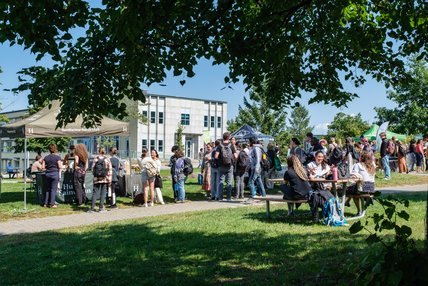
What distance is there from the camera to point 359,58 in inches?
313

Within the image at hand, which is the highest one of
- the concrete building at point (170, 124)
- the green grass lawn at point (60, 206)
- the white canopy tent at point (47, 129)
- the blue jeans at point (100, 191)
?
the concrete building at point (170, 124)

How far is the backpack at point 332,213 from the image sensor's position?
9.09 m

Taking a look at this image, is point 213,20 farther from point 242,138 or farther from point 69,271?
point 242,138

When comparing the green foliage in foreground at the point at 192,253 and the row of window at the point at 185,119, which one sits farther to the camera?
the row of window at the point at 185,119

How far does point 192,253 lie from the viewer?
703 cm

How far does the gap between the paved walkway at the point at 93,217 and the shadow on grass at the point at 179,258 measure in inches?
64.7

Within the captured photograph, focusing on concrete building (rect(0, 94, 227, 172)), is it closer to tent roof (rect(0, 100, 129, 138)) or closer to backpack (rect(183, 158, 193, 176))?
tent roof (rect(0, 100, 129, 138))

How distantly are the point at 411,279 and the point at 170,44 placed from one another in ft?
14.2

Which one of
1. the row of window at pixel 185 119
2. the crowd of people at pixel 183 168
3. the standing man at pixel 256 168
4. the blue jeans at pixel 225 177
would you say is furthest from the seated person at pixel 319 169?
the row of window at pixel 185 119

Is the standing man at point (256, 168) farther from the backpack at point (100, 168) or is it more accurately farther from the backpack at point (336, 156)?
the backpack at point (100, 168)

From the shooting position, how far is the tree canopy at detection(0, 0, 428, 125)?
527 centimetres

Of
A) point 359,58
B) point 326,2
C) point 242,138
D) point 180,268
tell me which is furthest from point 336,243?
point 242,138

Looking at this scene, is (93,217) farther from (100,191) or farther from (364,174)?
(364,174)

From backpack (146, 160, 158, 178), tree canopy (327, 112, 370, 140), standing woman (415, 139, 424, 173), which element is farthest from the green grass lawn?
tree canopy (327, 112, 370, 140)
